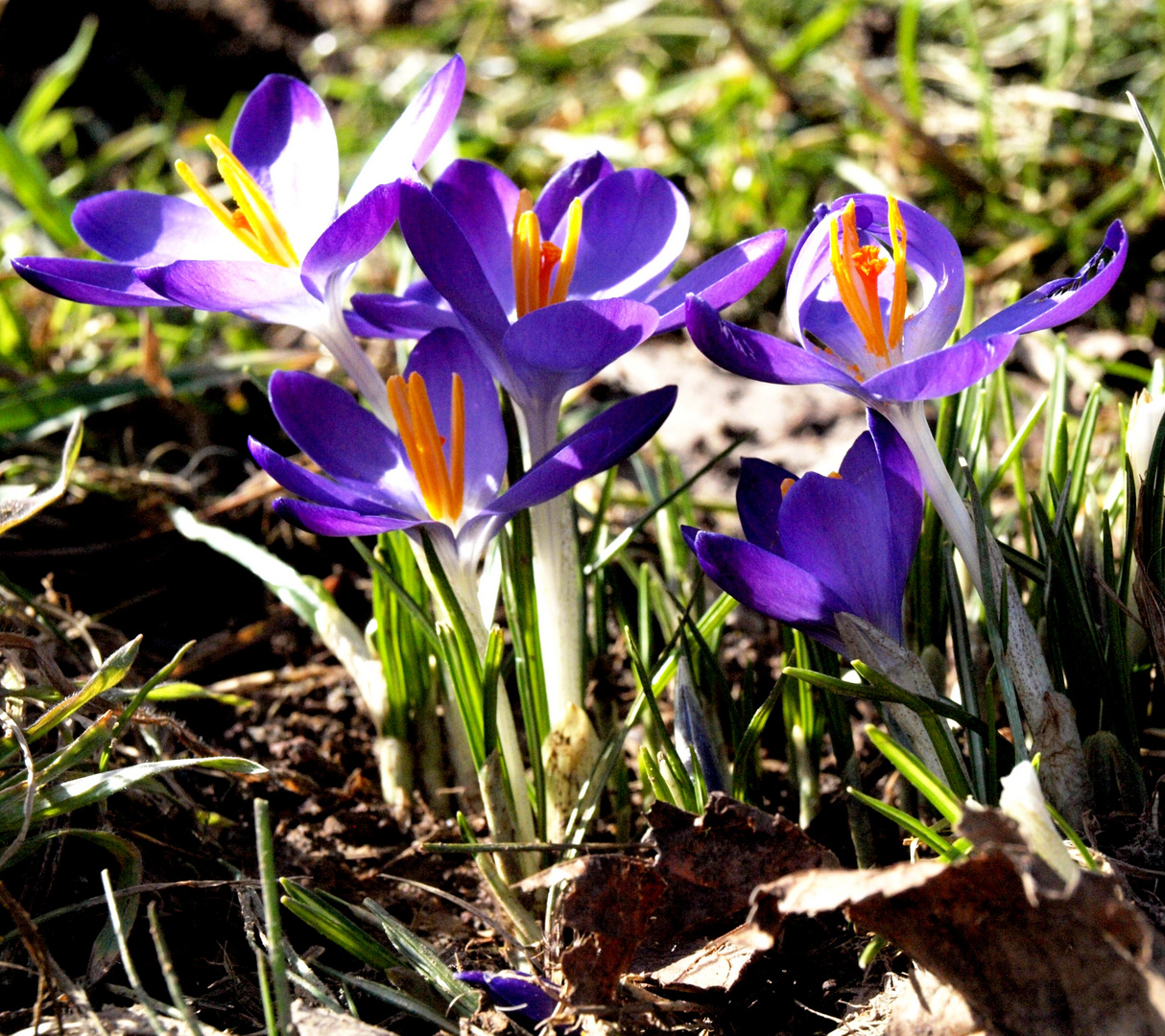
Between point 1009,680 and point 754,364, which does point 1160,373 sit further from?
point 754,364

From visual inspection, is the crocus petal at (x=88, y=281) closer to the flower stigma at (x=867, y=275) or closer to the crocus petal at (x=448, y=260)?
the crocus petal at (x=448, y=260)

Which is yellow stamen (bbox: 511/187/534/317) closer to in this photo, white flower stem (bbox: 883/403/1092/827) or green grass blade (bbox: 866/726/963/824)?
white flower stem (bbox: 883/403/1092/827)

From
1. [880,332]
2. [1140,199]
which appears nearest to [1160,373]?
[880,332]

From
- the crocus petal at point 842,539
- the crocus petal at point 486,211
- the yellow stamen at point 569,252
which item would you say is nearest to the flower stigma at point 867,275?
the crocus petal at point 842,539

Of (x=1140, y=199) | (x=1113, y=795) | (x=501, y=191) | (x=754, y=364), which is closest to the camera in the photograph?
(x=754, y=364)

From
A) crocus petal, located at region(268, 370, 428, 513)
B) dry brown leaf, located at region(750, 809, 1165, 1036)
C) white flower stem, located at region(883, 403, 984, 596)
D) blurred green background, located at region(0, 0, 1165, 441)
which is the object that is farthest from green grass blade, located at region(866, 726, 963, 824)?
blurred green background, located at region(0, 0, 1165, 441)

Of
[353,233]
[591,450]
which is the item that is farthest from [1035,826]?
[353,233]
